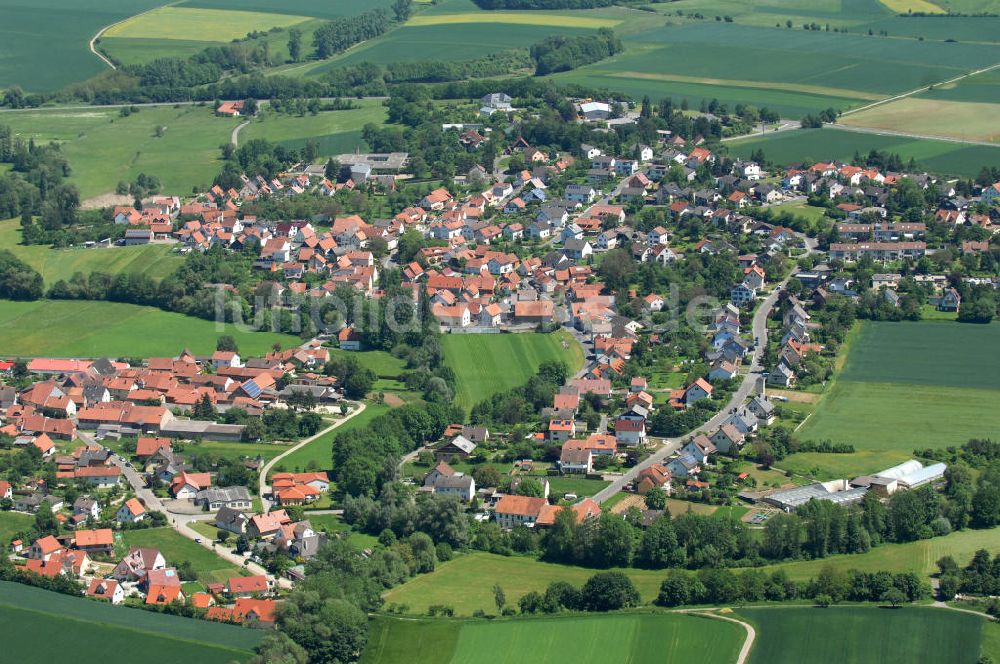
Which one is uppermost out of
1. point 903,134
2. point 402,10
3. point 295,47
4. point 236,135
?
point 402,10

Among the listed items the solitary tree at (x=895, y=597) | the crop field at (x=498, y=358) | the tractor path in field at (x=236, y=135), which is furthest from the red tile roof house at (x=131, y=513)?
the tractor path in field at (x=236, y=135)

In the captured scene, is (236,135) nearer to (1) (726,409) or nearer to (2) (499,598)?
(1) (726,409)

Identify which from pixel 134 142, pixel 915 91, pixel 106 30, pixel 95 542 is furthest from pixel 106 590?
pixel 106 30

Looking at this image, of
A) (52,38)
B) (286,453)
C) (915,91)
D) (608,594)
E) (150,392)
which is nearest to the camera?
(608,594)

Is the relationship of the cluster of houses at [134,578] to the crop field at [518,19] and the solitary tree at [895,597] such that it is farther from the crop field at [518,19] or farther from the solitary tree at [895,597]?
the crop field at [518,19]

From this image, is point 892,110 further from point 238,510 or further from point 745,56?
point 238,510

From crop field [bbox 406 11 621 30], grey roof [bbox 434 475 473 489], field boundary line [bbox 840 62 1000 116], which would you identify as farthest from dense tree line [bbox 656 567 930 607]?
crop field [bbox 406 11 621 30]

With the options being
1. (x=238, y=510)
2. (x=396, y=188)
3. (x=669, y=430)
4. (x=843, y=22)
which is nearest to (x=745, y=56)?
(x=843, y=22)
